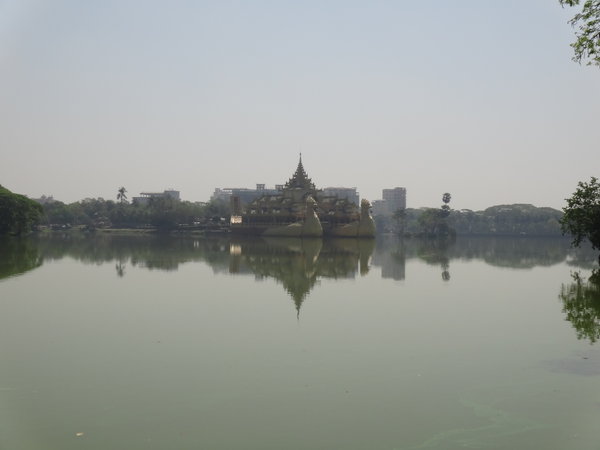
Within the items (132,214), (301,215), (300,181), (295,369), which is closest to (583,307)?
(295,369)

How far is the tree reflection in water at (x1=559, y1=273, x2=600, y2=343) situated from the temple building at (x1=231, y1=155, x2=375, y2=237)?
51.8 m

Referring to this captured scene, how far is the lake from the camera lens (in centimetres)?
855

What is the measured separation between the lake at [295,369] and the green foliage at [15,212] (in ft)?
162

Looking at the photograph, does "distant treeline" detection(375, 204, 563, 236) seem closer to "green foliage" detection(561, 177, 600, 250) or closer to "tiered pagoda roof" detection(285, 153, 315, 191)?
"tiered pagoda roof" detection(285, 153, 315, 191)

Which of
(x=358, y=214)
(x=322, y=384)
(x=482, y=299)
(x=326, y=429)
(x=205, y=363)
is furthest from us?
(x=358, y=214)

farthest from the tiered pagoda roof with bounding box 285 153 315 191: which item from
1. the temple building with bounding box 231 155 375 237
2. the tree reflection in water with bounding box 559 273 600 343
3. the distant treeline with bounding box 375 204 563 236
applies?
the tree reflection in water with bounding box 559 273 600 343

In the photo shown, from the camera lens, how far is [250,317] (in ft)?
58.2

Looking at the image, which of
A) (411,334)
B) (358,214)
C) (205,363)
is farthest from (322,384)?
(358,214)

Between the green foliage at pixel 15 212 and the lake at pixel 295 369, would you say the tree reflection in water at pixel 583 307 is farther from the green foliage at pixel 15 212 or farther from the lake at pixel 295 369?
the green foliage at pixel 15 212

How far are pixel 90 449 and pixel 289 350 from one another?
19.9 feet

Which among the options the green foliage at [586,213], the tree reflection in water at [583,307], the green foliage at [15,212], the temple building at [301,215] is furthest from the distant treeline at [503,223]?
the tree reflection in water at [583,307]

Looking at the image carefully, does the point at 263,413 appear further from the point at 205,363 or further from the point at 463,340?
the point at 463,340

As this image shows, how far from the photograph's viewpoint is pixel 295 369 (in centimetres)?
1180

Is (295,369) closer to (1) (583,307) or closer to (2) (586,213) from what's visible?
(1) (583,307)
